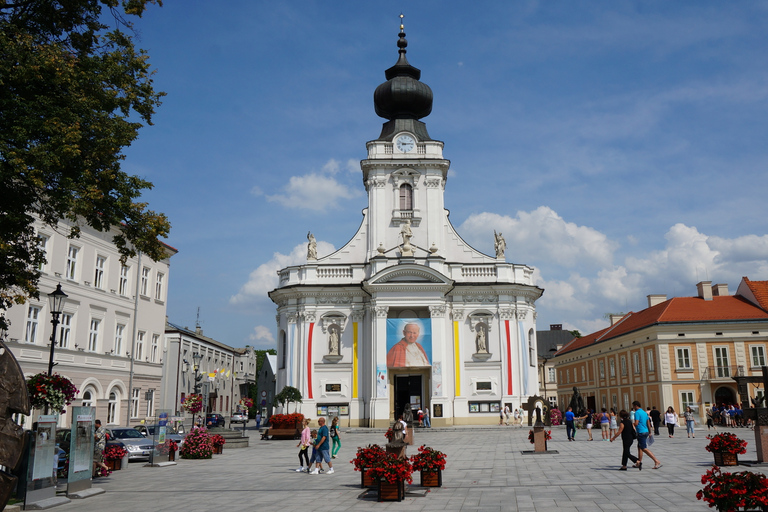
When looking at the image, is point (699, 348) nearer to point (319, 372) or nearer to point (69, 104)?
point (319, 372)

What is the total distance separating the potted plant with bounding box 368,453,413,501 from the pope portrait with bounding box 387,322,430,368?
3048 cm

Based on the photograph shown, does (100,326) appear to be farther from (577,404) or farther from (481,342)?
(577,404)

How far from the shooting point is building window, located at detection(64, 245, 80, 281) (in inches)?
1265

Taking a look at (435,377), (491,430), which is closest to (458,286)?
(435,377)

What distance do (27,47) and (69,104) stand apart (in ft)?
4.42

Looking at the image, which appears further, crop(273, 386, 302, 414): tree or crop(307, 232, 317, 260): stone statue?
crop(307, 232, 317, 260): stone statue

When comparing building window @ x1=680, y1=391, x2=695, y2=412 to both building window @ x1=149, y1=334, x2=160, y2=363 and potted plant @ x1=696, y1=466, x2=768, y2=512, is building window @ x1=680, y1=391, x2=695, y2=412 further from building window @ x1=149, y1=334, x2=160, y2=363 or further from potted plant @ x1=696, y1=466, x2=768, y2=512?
potted plant @ x1=696, y1=466, x2=768, y2=512

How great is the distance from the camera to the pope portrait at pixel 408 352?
44.1m

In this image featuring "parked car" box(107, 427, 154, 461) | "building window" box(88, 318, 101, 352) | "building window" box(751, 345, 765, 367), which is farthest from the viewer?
"building window" box(751, 345, 765, 367)

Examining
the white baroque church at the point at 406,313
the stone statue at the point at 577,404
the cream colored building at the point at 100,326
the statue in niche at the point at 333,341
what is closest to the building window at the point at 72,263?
the cream colored building at the point at 100,326

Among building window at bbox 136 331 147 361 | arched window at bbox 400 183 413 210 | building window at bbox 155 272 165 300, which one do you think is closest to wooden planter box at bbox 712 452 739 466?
building window at bbox 136 331 147 361

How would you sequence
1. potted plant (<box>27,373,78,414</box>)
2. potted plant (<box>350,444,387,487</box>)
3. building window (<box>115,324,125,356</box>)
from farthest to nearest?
1. building window (<box>115,324,125,356</box>)
2. potted plant (<box>27,373,78,414</box>)
3. potted plant (<box>350,444,387,487</box>)

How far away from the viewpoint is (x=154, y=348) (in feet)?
134

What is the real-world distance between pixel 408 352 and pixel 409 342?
0.67 m
